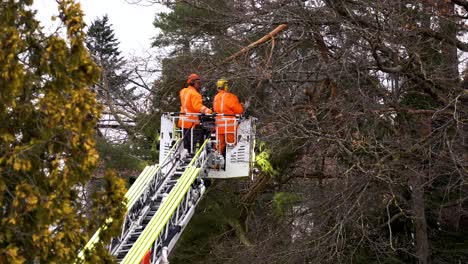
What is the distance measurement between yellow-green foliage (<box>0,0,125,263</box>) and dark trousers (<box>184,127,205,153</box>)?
5.87 meters

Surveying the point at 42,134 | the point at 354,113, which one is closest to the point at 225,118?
the point at 354,113

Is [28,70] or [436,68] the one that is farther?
[436,68]

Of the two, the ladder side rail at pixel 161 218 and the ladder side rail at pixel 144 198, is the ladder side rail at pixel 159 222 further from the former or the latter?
the ladder side rail at pixel 144 198

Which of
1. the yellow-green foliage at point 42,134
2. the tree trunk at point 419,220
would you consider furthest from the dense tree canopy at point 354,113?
the yellow-green foliage at point 42,134

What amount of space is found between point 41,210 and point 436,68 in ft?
28.2

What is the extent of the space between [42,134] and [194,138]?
→ 6540 millimetres

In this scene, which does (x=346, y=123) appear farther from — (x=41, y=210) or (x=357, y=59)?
(x=41, y=210)

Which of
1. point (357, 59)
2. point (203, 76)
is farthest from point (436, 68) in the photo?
point (203, 76)

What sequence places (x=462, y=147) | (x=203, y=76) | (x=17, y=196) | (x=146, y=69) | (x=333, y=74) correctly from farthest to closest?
(x=146, y=69)
(x=203, y=76)
(x=333, y=74)
(x=462, y=147)
(x=17, y=196)

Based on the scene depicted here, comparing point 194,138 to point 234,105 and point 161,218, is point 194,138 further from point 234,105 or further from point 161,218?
point 161,218

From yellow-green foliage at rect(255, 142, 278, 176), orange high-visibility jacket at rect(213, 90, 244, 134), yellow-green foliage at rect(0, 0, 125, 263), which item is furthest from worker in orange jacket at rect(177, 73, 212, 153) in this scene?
yellow-green foliage at rect(0, 0, 125, 263)

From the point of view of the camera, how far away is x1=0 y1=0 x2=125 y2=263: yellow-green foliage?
7.39 m

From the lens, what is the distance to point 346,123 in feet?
46.1

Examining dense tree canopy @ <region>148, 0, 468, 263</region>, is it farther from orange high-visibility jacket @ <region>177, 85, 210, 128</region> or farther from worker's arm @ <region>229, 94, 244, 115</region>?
orange high-visibility jacket @ <region>177, 85, 210, 128</region>
